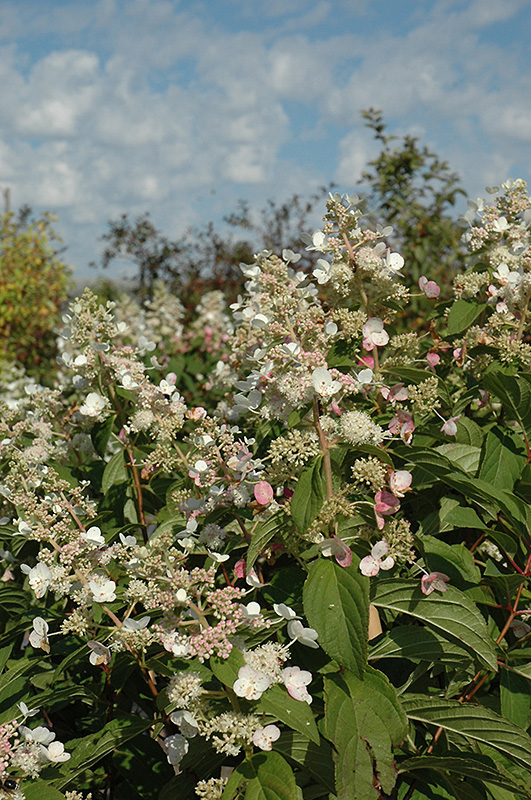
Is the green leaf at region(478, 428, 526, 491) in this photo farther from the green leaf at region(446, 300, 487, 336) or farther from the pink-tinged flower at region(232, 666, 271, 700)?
the pink-tinged flower at region(232, 666, 271, 700)

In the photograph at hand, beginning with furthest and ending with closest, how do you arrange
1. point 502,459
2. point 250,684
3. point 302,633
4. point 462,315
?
1. point 462,315
2. point 502,459
3. point 302,633
4. point 250,684

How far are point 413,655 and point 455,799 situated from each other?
38cm

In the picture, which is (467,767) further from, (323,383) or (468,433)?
(468,433)

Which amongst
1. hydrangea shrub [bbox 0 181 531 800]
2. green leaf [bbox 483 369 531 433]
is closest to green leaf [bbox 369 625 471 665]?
hydrangea shrub [bbox 0 181 531 800]

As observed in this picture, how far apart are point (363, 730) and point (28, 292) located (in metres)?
9.93

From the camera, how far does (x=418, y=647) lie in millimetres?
1565

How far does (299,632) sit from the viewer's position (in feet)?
4.66

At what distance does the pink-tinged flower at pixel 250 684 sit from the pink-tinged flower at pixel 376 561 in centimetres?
33

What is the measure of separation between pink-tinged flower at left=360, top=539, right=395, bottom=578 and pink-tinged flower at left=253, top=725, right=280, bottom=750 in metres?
A: 0.38

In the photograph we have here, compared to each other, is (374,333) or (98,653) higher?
(374,333)

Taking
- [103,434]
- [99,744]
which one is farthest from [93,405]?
[99,744]

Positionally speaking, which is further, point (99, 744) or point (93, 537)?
point (93, 537)

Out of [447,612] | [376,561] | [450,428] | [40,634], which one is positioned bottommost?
[40,634]

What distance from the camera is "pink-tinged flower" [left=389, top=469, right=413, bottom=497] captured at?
1.55 m
